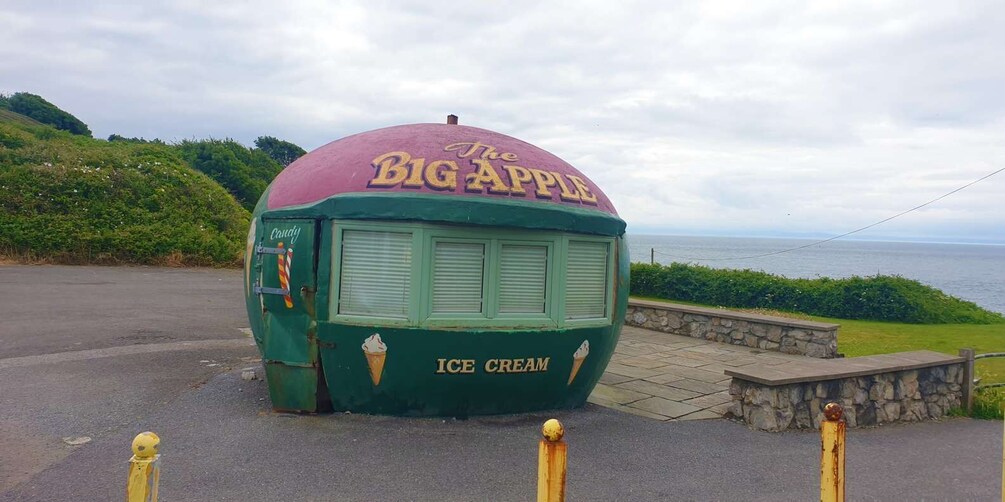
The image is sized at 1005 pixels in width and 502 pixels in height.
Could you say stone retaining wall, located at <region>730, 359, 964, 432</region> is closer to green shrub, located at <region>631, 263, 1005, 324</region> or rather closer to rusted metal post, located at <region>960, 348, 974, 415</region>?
rusted metal post, located at <region>960, 348, 974, 415</region>

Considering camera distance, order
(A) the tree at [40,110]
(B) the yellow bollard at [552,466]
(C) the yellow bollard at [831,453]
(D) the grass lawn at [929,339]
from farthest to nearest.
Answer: (A) the tree at [40,110] → (D) the grass lawn at [929,339] → (C) the yellow bollard at [831,453] → (B) the yellow bollard at [552,466]

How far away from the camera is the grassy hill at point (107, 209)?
71.7ft

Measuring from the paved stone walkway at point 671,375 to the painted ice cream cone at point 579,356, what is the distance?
40.5 inches

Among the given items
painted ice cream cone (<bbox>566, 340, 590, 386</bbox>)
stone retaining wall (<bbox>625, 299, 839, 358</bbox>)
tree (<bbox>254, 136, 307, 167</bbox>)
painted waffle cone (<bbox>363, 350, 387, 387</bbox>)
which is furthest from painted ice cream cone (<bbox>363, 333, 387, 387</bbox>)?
tree (<bbox>254, 136, 307, 167</bbox>)

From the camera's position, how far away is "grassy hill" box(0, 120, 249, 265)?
2186 cm

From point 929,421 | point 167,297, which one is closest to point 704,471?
point 929,421

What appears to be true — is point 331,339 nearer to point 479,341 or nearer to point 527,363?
point 479,341

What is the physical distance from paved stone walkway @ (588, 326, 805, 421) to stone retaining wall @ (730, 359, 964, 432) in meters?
0.57

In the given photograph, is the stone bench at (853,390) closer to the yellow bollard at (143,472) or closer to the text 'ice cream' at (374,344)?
the text 'ice cream' at (374,344)

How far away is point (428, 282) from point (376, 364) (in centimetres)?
95

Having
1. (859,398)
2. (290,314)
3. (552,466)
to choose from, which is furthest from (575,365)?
(552,466)

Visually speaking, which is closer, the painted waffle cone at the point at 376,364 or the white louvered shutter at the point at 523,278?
the painted waffle cone at the point at 376,364

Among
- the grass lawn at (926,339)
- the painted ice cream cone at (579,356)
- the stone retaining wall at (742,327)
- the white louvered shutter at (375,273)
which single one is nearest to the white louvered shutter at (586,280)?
the painted ice cream cone at (579,356)

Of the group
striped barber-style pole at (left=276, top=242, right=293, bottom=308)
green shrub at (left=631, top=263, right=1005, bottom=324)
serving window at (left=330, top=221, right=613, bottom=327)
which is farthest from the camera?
green shrub at (left=631, top=263, right=1005, bottom=324)
